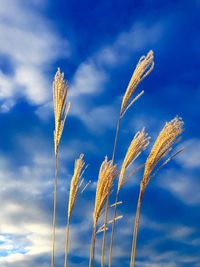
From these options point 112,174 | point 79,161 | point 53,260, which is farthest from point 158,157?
point 53,260

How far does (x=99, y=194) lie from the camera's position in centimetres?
500

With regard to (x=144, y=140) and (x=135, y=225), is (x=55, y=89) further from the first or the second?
(x=135, y=225)

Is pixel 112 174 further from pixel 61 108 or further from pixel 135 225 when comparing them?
pixel 61 108

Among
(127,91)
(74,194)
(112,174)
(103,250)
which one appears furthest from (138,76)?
(103,250)

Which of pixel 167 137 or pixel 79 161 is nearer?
pixel 167 137

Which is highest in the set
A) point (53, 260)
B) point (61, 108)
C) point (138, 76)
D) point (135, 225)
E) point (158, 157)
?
point (138, 76)

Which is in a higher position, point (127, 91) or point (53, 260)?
point (127, 91)

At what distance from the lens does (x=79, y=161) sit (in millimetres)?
5176

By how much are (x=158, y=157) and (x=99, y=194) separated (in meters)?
0.79

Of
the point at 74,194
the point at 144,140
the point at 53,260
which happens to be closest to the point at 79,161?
the point at 74,194

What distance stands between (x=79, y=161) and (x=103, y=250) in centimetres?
106

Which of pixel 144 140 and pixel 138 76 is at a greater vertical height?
pixel 138 76

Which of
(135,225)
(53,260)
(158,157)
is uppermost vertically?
(158,157)

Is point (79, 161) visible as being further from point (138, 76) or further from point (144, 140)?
point (138, 76)
